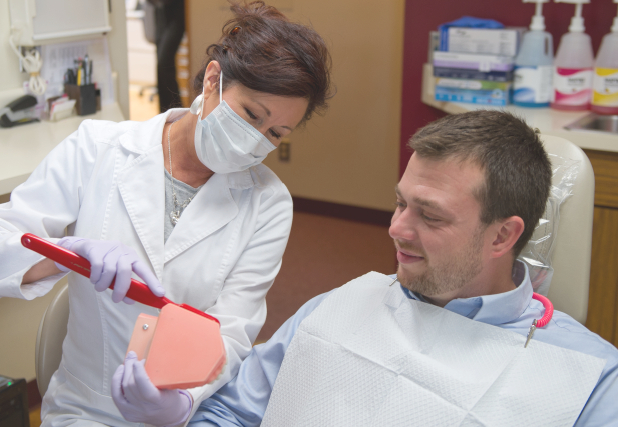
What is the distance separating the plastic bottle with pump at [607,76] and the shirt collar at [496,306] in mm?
1563

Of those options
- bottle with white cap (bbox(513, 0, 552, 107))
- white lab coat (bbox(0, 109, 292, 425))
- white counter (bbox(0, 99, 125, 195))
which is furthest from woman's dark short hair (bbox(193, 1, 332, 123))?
bottle with white cap (bbox(513, 0, 552, 107))

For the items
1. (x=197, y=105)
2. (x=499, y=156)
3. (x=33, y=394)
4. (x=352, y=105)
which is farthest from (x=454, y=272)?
(x=352, y=105)

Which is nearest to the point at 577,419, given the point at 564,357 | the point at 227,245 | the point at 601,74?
the point at 564,357

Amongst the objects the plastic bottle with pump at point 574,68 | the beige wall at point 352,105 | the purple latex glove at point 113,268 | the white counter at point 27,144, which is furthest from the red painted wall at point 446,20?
the purple latex glove at point 113,268

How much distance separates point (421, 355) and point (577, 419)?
0.87 feet

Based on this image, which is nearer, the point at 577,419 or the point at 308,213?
the point at 577,419

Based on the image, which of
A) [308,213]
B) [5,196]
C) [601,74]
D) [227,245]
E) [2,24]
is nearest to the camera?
[227,245]

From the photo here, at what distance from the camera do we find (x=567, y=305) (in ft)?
4.63

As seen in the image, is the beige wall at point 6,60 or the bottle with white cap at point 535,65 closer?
the beige wall at point 6,60

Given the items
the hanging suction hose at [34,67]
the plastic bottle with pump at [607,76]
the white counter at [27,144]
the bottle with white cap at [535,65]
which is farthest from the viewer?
the bottle with white cap at [535,65]

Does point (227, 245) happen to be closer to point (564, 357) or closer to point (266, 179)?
point (266, 179)

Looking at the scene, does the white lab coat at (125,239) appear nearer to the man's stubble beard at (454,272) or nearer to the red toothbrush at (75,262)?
the red toothbrush at (75,262)

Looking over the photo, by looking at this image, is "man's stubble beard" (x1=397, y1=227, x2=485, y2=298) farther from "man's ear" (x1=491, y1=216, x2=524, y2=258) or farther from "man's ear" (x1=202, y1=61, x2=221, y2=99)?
"man's ear" (x1=202, y1=61, x2=221, y2=99)

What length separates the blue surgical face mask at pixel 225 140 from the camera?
1.30m
